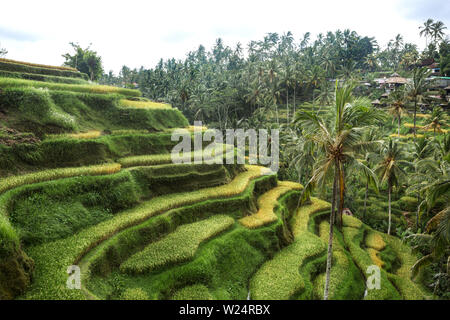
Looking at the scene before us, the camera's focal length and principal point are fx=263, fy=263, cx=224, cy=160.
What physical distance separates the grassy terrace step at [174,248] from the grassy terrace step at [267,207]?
1.99 meters

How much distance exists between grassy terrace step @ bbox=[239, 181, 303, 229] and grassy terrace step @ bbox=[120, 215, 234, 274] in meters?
1.99

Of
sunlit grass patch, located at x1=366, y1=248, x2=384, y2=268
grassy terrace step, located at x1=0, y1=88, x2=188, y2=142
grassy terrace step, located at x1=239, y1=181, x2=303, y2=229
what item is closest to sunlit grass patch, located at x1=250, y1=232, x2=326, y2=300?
grassy terrace step, located at x1=239, y1=181, x2=303, y2=229

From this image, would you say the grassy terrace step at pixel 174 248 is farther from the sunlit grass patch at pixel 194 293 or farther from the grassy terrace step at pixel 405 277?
the grassy terrace step at pixel 405 277

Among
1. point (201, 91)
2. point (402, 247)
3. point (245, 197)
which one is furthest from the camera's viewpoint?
point (201, 91)

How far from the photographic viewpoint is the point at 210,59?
8950 cm

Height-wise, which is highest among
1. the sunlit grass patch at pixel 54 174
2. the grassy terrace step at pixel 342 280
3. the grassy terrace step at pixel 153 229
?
the sunlit grass patch at pixel 54 174

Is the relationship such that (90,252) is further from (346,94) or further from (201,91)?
(201,91)

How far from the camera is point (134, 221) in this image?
1215 centimetres

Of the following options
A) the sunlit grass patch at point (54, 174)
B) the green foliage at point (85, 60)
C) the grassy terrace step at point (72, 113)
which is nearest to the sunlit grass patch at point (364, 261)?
the sunlit grass patch at point (54, 174)

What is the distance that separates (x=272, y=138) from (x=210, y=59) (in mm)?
64150

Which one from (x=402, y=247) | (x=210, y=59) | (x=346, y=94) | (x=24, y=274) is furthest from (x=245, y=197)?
(x=210, y=59)

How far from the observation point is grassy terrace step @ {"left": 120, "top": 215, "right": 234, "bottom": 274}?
410 inches

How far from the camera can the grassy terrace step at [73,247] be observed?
7.66m
